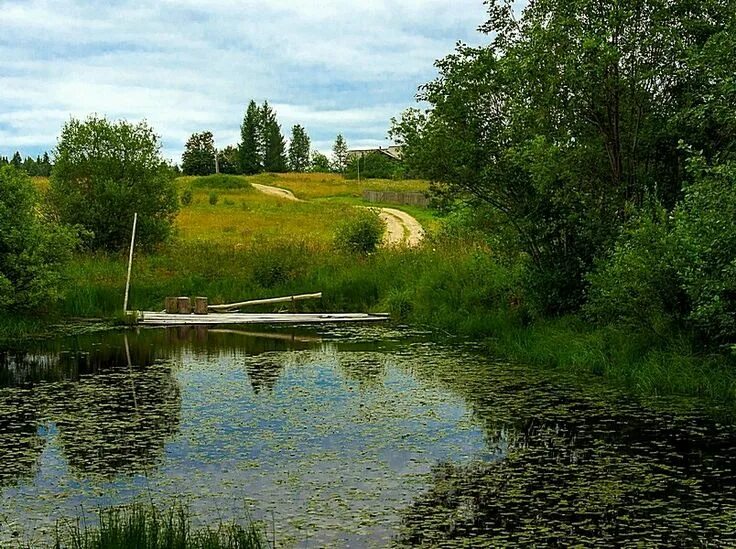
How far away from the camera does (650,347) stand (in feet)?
41.0

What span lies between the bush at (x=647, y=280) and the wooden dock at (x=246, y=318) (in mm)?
8183

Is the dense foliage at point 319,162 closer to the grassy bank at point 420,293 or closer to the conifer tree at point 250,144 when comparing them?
the conifer tree at point 250,144

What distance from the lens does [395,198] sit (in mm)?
64125

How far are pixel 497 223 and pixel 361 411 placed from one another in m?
7.10

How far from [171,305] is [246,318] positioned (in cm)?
188

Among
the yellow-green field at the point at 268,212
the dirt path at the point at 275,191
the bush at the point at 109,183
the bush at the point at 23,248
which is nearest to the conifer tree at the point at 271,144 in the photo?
the yellow-green field at the point at 268,212

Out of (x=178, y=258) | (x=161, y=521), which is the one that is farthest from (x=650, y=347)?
(x=178, y=258)

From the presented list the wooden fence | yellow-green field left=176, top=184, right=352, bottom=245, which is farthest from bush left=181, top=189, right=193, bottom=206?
the wooden fence

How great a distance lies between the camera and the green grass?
587 centimetres

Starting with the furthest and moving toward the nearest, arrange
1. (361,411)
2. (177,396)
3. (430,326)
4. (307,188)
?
(307,188) < (430,326) < (177,396) < (361,411)

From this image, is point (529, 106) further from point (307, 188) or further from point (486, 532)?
point (307, 188)

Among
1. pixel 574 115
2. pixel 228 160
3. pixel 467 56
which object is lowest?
pixel 574 115

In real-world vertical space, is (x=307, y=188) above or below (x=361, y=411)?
above

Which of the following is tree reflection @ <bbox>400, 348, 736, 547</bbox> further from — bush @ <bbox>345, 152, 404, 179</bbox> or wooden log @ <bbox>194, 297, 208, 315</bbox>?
bush @ <bbox>345, 152, 404, 179</bbox>
